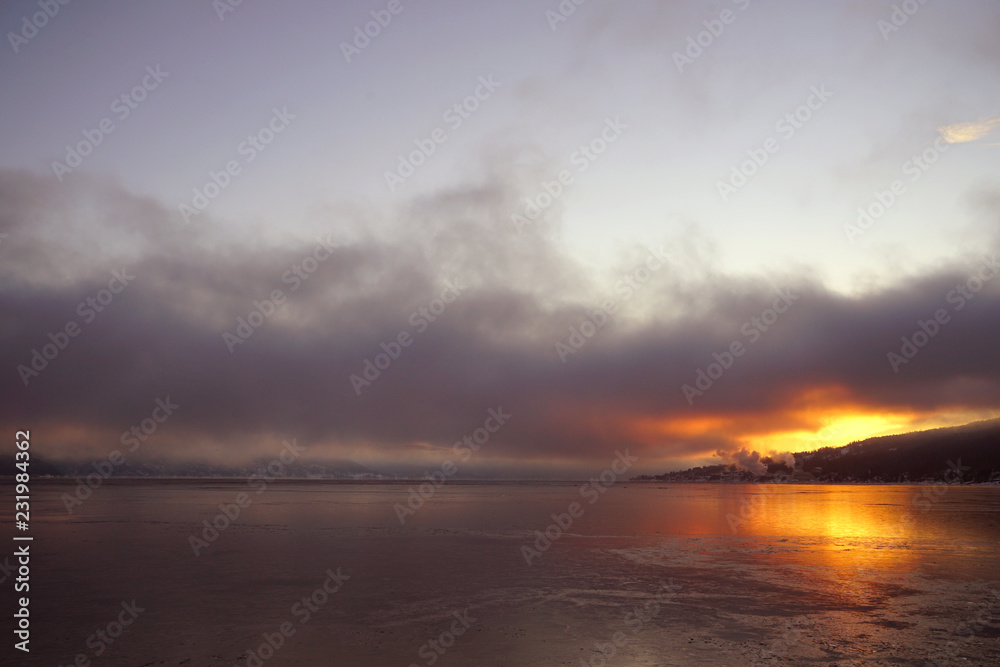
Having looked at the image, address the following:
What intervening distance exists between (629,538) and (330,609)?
854 inches

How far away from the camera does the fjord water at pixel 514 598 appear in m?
14.1

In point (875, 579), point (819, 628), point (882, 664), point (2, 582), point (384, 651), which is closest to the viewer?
point (882, 664)

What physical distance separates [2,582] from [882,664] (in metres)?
26.2

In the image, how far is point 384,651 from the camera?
46.3 ft

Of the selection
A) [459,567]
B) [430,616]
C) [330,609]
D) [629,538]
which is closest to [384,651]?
[430,616]

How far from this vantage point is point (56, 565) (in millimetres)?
25297

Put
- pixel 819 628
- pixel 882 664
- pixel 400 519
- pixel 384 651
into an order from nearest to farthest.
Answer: pixel 882 664
pixel 384 651
pixel 819 628
pixel 400 519

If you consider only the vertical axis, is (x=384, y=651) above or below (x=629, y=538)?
above

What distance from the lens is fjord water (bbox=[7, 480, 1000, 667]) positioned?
14.1m

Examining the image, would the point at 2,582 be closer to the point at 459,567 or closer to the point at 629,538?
the point at 459,567

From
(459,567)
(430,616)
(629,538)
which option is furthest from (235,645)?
(629,538)

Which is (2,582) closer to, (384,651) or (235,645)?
(235,645)

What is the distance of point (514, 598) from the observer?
19562 mm

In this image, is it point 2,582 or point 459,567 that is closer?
point 2,582
